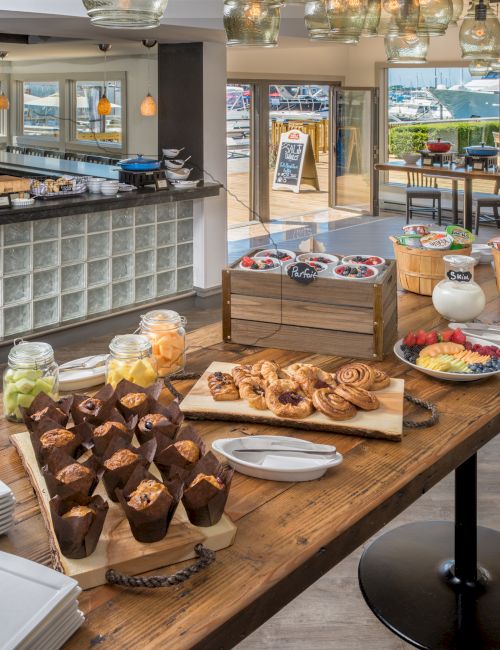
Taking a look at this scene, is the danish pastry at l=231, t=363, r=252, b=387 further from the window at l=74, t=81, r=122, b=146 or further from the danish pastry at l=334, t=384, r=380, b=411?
the window at l=74, t=81, r=122, b=146

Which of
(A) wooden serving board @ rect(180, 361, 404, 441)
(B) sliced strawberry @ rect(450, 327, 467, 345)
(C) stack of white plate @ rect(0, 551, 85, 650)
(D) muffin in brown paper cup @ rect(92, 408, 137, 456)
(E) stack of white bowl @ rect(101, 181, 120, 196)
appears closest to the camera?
(C) stack of white plate @ rect(0, 551, 85, 650)

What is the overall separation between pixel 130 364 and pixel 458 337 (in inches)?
41.8

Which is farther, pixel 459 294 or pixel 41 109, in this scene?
pixel 41 109

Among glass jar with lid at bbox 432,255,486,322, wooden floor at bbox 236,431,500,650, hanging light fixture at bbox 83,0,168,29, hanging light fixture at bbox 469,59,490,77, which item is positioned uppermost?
hanging light fixture at bbox 469,59,490,77

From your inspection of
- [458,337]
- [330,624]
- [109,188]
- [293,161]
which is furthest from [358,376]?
[293,161]

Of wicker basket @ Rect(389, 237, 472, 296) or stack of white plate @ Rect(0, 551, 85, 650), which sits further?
wicker basket @ Rect(389, 237, 472, 296)

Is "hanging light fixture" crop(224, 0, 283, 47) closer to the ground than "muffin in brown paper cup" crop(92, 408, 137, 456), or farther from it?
farther from it

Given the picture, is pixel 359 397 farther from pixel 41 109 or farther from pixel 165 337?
pixel 41 109

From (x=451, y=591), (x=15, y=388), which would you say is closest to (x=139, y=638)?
(x=15, y=388)

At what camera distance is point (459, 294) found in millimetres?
2912

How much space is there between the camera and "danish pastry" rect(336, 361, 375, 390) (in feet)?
6.97

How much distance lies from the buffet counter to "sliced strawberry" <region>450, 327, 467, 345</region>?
13.8 feet

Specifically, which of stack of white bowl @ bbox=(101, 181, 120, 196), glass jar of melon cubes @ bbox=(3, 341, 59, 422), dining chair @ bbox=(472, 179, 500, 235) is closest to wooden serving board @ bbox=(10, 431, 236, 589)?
glass jar of melon cubes @ bbox=(3, 341, 59, 422)

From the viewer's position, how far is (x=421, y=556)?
10.2 feet
